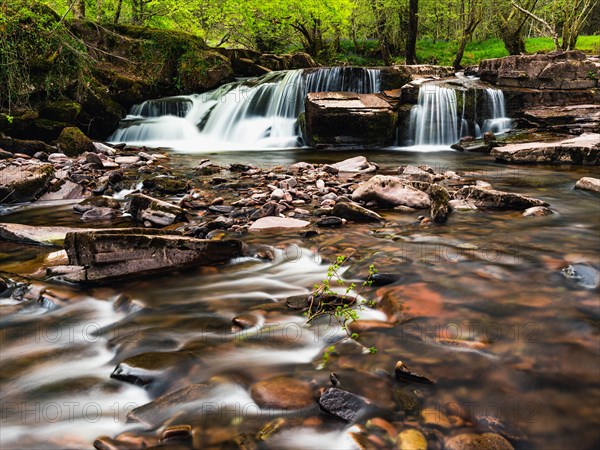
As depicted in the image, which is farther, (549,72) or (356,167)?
(549,72)

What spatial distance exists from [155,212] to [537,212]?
5.04m

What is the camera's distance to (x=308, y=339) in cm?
287

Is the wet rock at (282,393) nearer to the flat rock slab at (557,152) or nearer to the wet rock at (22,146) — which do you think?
the flat rock slab at (557,152)

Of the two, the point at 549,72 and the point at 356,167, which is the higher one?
the point at 549,72

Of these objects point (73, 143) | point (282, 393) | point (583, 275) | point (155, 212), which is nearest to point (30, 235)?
point (155, 212)

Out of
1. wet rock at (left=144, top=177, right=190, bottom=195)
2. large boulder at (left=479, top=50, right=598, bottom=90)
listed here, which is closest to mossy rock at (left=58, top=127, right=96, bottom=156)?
wet rock at (left=144, top=177, right=190, bottom=195)

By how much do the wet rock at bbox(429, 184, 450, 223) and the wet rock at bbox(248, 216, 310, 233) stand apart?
5.32 ft

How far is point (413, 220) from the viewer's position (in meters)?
5.50

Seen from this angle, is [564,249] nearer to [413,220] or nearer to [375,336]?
[413,220]

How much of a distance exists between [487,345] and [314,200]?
438 cm

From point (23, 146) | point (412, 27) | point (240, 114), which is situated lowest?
point (23, 146)

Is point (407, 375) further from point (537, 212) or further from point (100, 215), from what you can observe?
point (100, 215)

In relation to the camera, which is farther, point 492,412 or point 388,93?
point 388,93

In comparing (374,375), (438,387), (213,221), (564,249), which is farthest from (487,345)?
(213,221)
